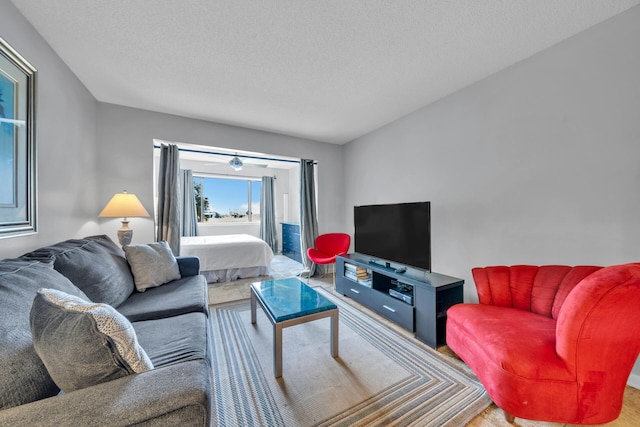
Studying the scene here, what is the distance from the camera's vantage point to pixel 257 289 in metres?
2.25

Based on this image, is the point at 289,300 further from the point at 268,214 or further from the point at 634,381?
the point at 268,214

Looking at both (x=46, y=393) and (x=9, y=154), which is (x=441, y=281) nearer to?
(x=46, y=393)

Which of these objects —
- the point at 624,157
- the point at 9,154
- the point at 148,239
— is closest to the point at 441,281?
the point at 624,157

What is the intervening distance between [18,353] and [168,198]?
2.85 meters

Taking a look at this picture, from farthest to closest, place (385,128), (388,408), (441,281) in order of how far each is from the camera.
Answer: (385,128)
(441,281)
(388,408)

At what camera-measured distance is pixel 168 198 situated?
3.26 metres

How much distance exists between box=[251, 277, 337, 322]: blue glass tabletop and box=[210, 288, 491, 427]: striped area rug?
396 millimetres

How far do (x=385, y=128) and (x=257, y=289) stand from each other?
9.29 ft

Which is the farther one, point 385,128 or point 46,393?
point 385,128

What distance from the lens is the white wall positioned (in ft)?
5.26

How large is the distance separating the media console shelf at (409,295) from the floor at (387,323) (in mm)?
76

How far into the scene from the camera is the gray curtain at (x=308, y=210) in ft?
13.8

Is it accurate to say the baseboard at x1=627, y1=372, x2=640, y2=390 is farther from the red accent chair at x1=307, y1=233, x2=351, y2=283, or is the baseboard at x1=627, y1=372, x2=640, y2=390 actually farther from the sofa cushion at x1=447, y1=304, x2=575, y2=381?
the red accent chair at x1=307, y1=233, x2=351, y2=283

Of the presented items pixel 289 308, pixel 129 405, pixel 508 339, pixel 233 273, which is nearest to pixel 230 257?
pixel 233 273
